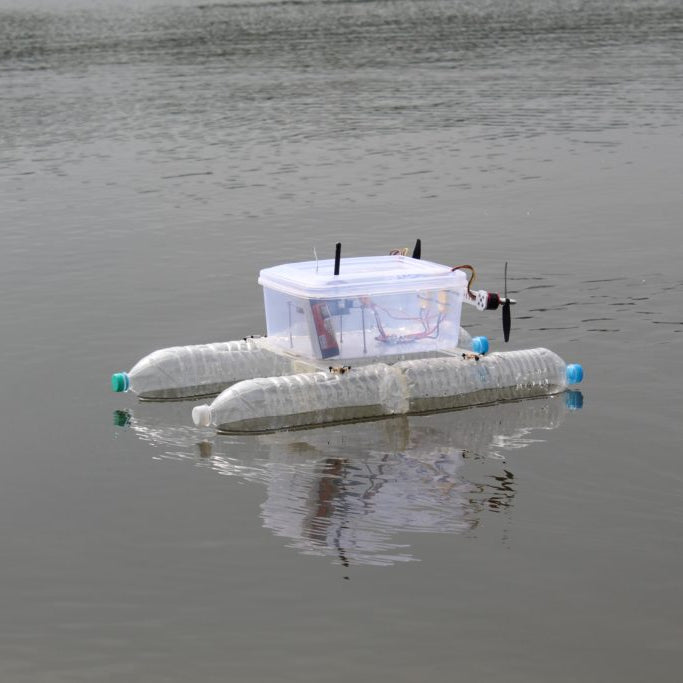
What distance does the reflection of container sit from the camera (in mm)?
13648

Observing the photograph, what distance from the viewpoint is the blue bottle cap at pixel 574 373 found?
14414 mm

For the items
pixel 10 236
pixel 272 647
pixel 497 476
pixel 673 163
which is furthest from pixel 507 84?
pixel 272 647

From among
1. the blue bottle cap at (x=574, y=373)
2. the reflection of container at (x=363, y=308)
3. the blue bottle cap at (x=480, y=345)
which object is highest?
the reflection of container at (x=363, y=308)

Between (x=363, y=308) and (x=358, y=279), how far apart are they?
288 mm

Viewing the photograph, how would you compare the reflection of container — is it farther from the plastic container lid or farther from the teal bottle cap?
the teal bottle cap

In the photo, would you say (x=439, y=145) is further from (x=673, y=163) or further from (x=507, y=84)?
(x=507, y=84)

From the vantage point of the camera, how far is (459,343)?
51.2 ft

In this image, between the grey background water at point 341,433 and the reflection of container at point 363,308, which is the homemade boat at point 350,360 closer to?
the reflection of container at point 363,308

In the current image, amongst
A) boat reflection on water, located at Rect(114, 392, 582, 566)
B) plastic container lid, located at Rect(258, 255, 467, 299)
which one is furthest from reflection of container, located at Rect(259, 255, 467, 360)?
boat reflection on water, located at Rect(114, 392, 582, 566)

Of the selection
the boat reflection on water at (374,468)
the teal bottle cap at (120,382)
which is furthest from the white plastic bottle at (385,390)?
the teal bottle cap at (120,382)

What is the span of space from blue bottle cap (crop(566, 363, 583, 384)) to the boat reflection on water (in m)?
0.14

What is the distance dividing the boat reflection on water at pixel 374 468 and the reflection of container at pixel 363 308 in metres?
0.80

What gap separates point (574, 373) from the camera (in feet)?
47.3

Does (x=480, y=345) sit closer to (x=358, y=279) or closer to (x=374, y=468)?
(x=358, y=279)
